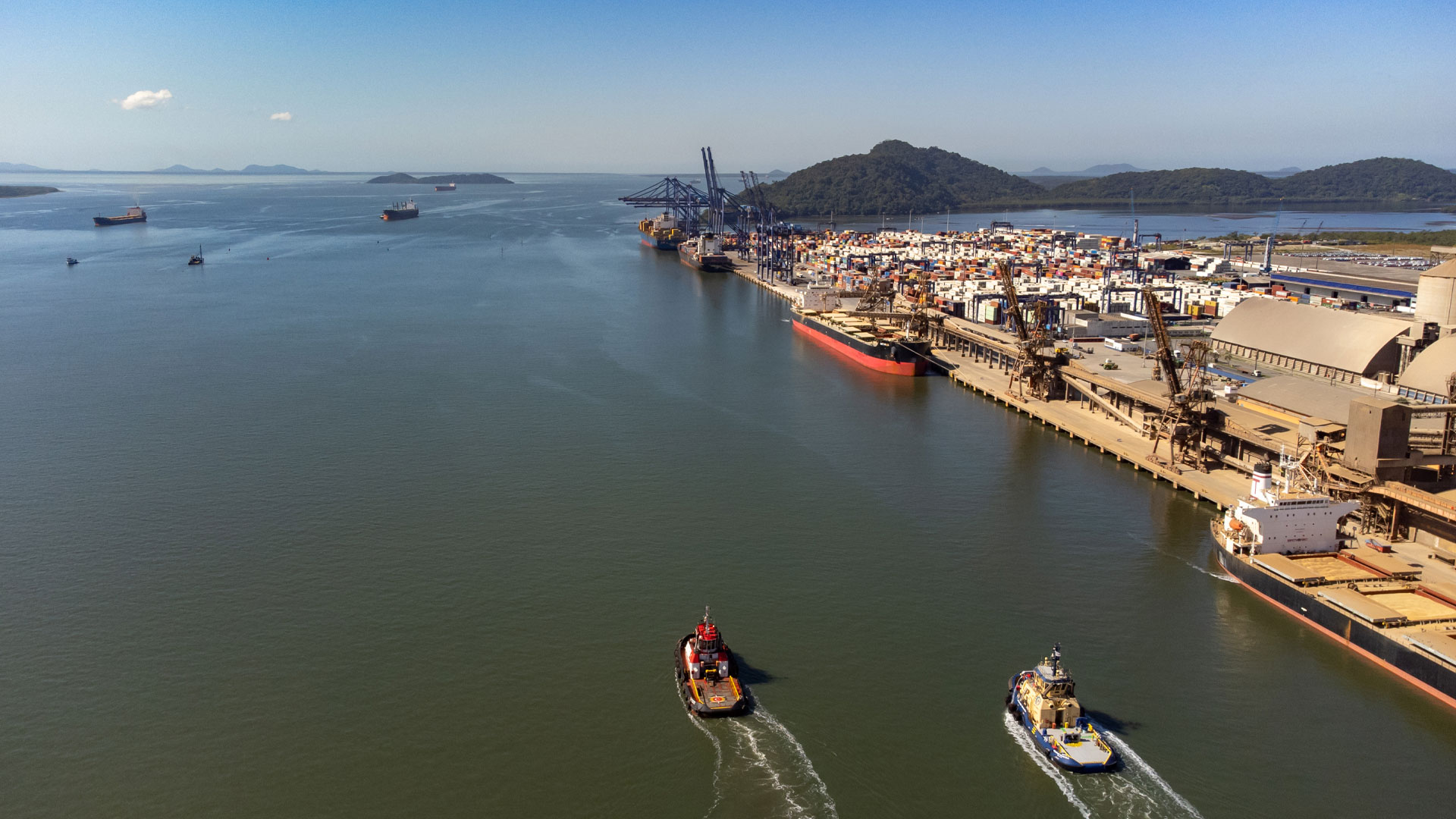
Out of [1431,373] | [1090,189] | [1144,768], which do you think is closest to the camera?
[1144,768]

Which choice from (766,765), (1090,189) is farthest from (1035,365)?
(1090,189)

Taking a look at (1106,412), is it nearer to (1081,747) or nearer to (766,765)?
(1081,747)

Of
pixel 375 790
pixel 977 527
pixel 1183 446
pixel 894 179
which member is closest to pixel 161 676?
pixel 375 790

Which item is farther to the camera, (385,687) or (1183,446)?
(1183,446)

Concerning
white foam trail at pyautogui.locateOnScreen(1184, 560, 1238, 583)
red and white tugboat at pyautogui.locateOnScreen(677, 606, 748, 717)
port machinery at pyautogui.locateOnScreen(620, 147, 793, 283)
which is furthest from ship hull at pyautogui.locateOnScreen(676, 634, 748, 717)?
port machinery at pyautogui.locateOnScreen(620, 147, 793, 283)

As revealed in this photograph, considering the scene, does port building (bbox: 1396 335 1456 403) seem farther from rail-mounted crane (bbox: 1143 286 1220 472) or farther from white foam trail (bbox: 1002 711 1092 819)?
white foam trail (bbox: 1002 711 1092 819)

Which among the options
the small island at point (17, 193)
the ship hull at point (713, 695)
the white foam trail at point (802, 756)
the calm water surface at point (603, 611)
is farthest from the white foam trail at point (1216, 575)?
the small island at point (17, 193)

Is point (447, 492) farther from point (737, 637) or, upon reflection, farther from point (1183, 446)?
point (1183, 446)
